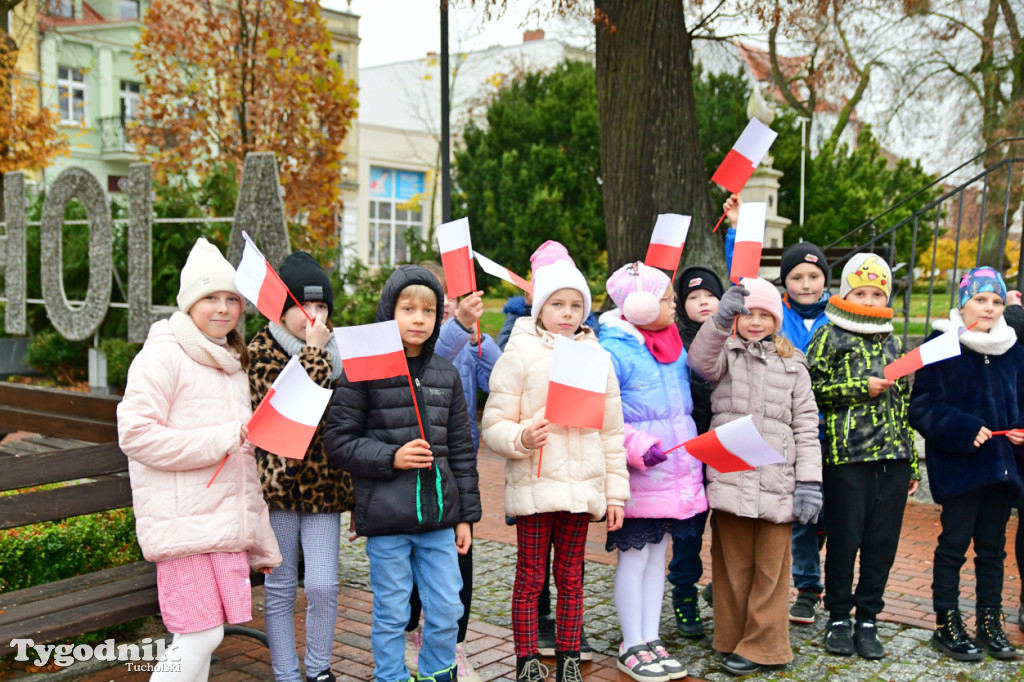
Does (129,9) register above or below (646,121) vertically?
above

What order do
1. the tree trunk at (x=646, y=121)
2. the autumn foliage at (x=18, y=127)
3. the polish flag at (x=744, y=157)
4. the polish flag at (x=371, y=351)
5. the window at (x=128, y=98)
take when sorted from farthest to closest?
1. the window at (x=128, y=98)
2. the autumn foliage at (x=18, y=127)
3. the tree trunk at (x=646, y=121)
4. the polish flag at (x=744, y=157)
5. the polish flag at (x=371, y=351)

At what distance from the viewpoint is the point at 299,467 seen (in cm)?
368

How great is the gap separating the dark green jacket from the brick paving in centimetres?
91

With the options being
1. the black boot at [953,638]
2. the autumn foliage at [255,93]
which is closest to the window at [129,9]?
the autumn foliage at [255,93]

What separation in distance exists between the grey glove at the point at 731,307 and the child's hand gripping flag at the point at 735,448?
1.59 feet

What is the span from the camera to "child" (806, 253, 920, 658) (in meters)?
4.21

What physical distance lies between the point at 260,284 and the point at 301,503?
2.92 feet

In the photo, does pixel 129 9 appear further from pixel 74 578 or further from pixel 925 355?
pixel 925 355

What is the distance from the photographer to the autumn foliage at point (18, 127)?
43.5ft

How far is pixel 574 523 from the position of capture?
12.8 feet

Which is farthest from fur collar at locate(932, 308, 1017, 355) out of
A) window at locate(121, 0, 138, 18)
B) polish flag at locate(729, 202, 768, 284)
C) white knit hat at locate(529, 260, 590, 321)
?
window at locate(121, 0, 138, 18)

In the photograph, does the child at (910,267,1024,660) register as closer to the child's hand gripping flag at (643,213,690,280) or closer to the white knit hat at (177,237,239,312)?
the child's hand gripping flag at (643,213,690,280)

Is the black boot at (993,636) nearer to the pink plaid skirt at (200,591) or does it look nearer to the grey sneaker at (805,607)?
the grey sneaker at (805,607)

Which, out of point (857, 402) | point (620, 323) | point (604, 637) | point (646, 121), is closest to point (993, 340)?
point (857, 402)
